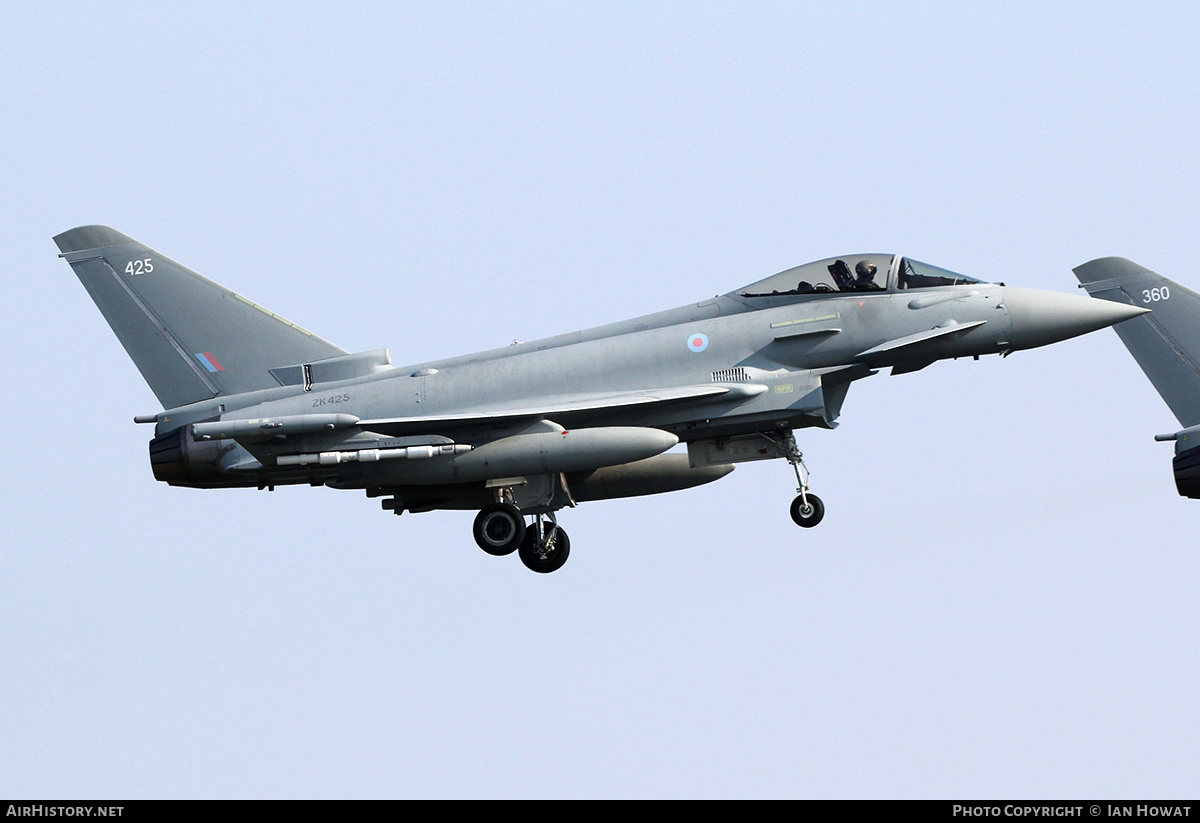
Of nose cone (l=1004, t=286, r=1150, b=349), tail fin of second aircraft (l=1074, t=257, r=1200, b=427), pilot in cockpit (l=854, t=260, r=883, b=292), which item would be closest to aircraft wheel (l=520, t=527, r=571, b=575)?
A: pilot in cockpit (l=854, t=260, r=883, b=292)

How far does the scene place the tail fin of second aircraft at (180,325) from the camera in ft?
75.2

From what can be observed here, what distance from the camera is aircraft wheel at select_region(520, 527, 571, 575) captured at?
73.2 ft

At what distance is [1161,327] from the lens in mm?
24891

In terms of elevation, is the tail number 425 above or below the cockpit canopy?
above

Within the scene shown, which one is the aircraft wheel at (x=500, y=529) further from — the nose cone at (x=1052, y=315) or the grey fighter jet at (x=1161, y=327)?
the grey fighter jet at (x=1161, y=327)

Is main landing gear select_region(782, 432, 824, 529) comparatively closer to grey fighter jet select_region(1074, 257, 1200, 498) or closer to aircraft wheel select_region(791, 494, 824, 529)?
aircraft wheel select_region(791, 494, 824, 529)

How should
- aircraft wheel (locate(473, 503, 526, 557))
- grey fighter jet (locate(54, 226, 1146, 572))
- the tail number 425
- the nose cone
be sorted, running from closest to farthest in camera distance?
the nose cone → grey fighter jet (locate(54, 226, 1146, 572)) → aircraft wheel (locate(473, 503, 526, 557)) → the tail number 425

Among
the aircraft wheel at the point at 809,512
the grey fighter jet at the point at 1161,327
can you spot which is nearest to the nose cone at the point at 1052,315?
the aircraft wheel at the point at 809,512

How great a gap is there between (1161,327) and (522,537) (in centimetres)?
1026

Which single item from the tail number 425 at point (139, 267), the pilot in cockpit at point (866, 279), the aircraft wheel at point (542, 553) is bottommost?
the aircraft wheel at point (542, 553)

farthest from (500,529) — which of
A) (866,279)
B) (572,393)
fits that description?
(866,279)

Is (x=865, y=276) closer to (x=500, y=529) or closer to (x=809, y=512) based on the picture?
(x=809, y=512)
